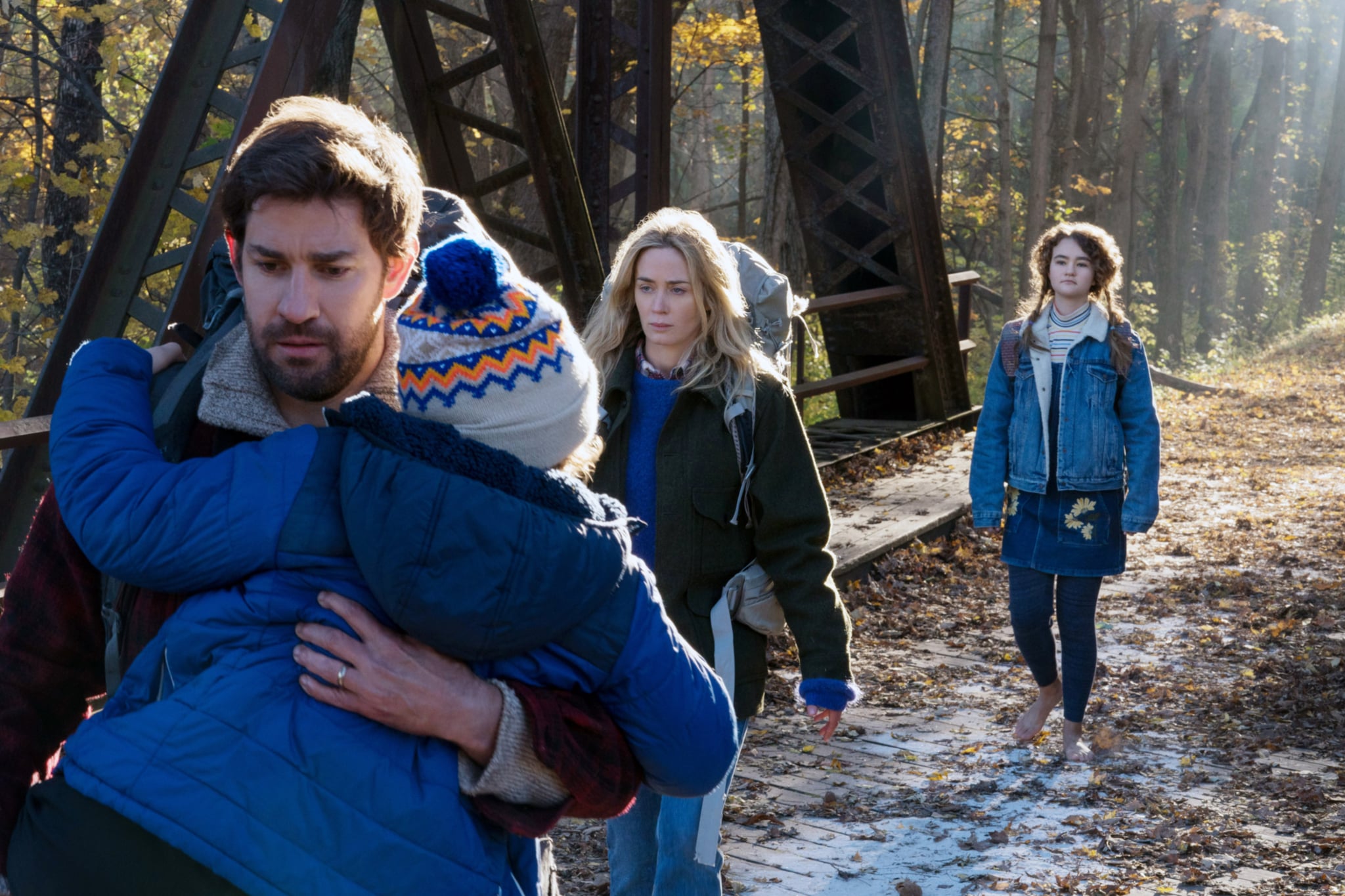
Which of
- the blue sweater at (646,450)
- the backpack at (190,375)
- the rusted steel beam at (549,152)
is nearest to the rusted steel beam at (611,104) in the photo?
the rusted steel beam at (549,152)

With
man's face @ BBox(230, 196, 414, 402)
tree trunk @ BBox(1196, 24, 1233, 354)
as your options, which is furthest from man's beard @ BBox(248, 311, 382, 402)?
tree trunk @ BBox(1196, 24, 1233, 354)

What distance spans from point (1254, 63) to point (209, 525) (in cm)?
5649

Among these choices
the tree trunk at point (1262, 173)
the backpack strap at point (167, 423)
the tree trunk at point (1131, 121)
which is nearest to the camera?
the backpack strap at point (167, 423)

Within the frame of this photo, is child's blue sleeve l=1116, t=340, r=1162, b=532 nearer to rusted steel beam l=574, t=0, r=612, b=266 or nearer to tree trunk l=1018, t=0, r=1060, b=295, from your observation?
rusted steel beam l=574, t=0, r=612, b=266

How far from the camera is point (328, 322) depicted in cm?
182

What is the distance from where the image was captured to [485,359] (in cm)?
162

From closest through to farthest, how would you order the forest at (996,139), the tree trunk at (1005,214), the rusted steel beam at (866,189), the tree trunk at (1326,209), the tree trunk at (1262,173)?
the forest at (996,139)
the rusted steel beam at (866,189)
the tree trunk at (1005,214)
the tree trunk at (1326,209)
the tree trunk at (1262,173)

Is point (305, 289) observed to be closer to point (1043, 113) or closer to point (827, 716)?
point (827, 716)

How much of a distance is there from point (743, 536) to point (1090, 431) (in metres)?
2.45

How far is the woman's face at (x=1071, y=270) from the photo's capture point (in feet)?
17.9

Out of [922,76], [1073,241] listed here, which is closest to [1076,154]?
[922,76]

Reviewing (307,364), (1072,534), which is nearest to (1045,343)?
(1072,534)

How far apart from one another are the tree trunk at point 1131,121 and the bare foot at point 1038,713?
82.9ft

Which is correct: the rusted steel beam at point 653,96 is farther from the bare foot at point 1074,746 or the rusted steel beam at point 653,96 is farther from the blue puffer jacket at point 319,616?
the blue puffer jacket at point 319,616
